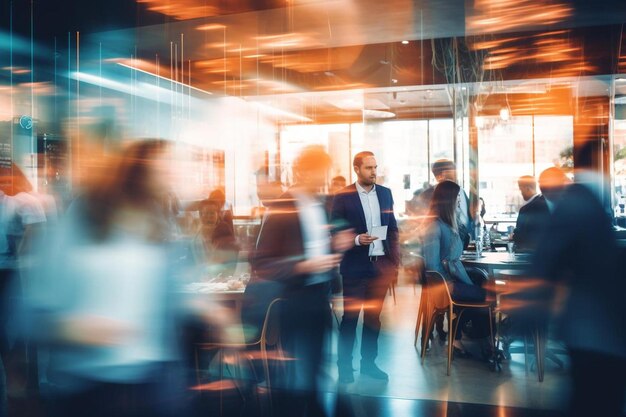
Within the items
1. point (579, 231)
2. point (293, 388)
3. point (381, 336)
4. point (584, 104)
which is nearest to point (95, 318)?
point (579, 231)

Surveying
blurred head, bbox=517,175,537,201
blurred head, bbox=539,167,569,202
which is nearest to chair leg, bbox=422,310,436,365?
blurred head, bbox=517,175,537,201

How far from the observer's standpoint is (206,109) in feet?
35.3

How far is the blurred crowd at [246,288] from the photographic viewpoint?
6.40ft

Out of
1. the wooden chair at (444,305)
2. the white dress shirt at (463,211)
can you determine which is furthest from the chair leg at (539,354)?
the white dress shirt at (463,211)

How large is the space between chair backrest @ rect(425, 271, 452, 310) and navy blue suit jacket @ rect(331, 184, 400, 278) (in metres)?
0.45

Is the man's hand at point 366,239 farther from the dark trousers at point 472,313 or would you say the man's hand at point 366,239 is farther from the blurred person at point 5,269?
the blurred person at point 5,269

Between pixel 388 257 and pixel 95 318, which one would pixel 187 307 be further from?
pixel 388 257

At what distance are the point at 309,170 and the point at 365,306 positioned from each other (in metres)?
1.61

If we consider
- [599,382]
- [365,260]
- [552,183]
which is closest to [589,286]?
[599,382]

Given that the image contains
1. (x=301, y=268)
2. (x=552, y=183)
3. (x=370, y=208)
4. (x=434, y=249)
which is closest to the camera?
(x=552, y=183)

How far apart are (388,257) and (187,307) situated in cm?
285

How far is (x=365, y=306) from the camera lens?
4.72 metres

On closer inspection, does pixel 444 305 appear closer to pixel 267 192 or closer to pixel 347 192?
pixel 347 192

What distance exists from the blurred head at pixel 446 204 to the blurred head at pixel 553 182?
74.6 inches
